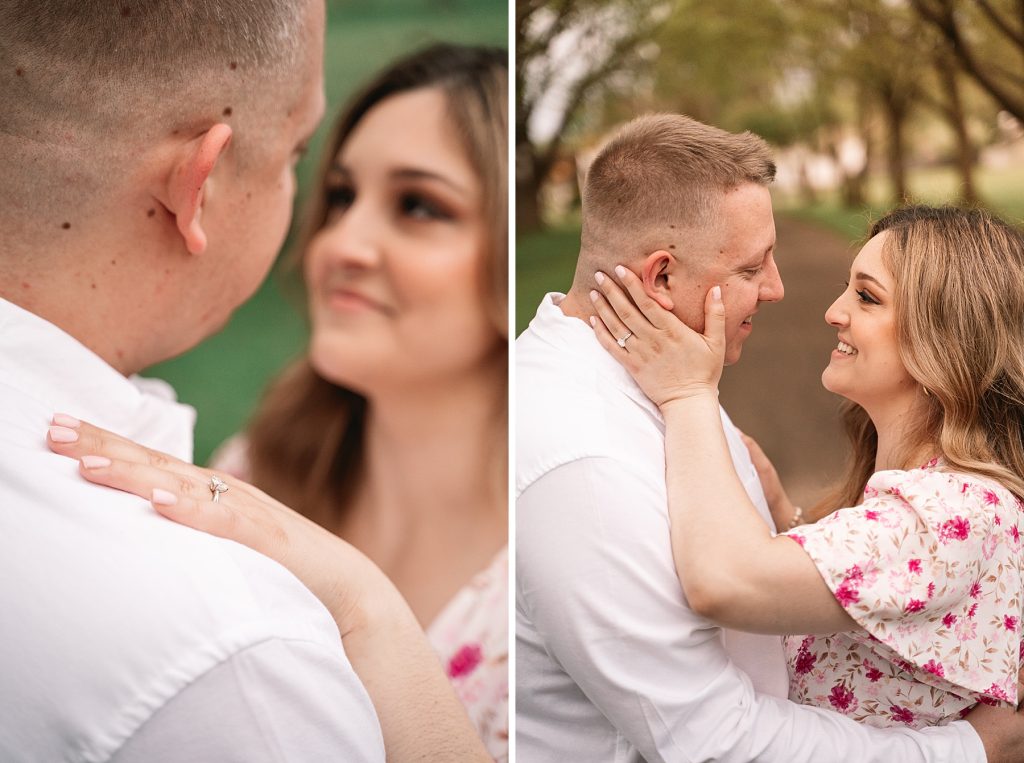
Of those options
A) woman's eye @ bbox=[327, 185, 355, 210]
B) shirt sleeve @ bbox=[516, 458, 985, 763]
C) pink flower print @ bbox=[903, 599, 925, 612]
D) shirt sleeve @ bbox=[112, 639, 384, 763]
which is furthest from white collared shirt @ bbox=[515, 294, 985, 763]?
woman's eye @ bbox=[327, 185, 355, 210]

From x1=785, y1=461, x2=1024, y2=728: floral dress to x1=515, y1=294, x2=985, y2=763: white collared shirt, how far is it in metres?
0.06

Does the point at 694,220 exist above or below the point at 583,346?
above

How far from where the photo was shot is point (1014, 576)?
5.01 ft

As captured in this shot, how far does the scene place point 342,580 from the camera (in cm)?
139

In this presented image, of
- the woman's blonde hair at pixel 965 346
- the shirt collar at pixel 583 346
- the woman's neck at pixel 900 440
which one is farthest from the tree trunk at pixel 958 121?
the shirt collar at pixel 583 346

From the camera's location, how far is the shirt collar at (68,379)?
4.29 ft

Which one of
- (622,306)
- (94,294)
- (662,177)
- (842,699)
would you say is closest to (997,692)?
(842,699)

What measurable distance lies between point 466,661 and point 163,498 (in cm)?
105

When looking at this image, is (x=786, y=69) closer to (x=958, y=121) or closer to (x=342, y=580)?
(x=958, y=121)

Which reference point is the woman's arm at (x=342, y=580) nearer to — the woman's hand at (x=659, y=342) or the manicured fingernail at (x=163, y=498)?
the manicured fingernail at (x=163, y=498)

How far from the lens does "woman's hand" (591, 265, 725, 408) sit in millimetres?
1580

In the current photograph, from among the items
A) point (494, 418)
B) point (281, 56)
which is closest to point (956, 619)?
point (494, 418)

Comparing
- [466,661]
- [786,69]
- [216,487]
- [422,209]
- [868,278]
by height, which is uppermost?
[786,69]

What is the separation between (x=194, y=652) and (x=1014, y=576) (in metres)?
1.26
